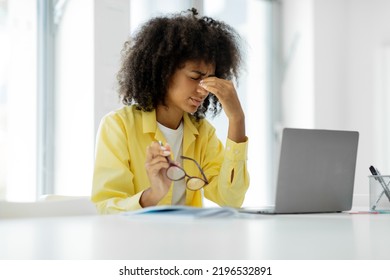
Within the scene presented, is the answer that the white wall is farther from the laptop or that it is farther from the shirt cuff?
the laptop

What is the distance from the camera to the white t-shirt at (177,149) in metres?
2.18

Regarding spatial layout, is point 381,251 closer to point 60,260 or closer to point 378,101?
point 60,260

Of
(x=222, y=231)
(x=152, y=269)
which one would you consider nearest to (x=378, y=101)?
(x=222, y=231)

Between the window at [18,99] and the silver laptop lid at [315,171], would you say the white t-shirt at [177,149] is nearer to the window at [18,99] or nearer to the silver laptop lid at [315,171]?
the silver laptop lid at [315,171]

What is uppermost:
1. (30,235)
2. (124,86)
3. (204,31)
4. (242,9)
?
(242,9)

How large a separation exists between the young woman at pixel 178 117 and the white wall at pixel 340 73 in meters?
2.48

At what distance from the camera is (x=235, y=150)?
2090 millimetres

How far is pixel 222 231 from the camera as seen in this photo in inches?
38.6

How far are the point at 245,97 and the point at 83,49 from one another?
168 cm

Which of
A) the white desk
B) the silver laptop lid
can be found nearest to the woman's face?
the silver laptop lid

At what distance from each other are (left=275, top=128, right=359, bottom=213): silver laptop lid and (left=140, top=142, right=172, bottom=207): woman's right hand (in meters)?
0.30

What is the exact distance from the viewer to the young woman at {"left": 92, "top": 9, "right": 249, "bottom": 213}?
2062 millimetres

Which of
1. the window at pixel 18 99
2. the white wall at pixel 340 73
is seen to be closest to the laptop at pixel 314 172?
the window at pixel 18 99

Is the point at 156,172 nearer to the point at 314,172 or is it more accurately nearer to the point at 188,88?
the point at 314,172
